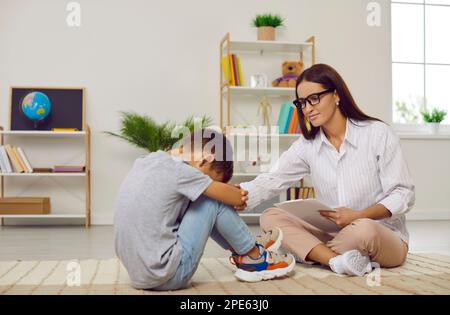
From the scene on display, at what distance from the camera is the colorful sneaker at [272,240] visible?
6.81ft

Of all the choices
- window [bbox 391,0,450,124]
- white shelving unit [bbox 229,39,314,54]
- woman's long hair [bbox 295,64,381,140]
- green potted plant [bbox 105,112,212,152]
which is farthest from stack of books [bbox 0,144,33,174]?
window [bbox 391,0,450,124]

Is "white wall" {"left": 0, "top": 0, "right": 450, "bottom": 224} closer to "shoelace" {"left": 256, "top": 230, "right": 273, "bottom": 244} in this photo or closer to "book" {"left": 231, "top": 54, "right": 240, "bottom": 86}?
"book" {"left": 231, "top": 54, "right": 240, "bottom": 86}

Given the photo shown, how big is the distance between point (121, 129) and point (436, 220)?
9.14 feet

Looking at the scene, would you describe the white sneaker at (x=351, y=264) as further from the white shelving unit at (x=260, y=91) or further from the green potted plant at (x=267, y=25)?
the green potted plant at (x=267, y=25)

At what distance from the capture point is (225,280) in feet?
6.36

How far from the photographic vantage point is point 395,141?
2141mm

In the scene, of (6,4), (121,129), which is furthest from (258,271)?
(6,4)

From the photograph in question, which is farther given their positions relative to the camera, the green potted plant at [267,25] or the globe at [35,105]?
the green potted plant at [267,25]

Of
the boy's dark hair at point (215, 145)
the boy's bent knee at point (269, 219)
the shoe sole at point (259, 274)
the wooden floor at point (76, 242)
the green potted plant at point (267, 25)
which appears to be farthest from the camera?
the green potted plant at point (267, 25)

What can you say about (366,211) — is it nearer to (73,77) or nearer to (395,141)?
(395,141)

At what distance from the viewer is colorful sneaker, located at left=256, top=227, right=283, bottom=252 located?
2.08 m

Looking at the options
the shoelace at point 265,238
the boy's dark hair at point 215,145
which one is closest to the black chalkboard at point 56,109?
the shoelace at point 265,238

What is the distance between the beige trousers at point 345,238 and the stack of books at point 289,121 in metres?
2.25

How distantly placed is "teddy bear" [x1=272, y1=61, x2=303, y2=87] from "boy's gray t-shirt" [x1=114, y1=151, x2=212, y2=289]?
297cm
